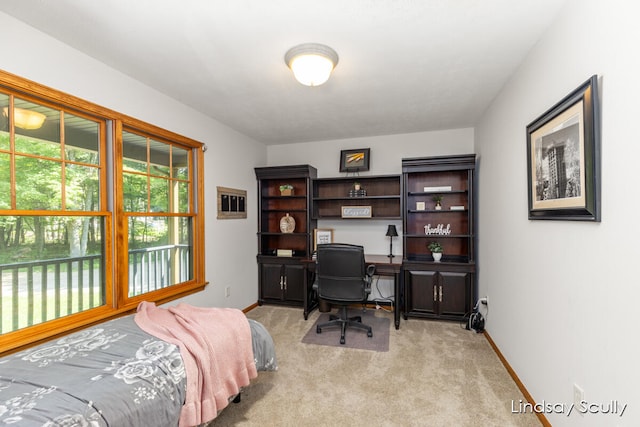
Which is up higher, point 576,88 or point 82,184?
point 576,88

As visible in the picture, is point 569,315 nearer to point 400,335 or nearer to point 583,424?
point 583,424

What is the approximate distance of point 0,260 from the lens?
1.79m

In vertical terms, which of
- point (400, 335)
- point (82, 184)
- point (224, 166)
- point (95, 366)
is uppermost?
point (224, 166)

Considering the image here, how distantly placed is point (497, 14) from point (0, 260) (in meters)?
3.30

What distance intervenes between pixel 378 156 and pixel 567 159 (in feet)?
9.24

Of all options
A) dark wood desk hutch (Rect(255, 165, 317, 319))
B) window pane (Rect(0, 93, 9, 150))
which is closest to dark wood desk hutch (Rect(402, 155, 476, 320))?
dark wood desk hutch (Rect(255, 165, 317, 319))

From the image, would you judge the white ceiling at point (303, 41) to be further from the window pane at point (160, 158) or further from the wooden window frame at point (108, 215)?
the window pane at point (160, 158)

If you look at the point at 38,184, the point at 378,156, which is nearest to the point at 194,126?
the point at 38,184

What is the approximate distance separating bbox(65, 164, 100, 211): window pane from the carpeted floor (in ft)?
7.57

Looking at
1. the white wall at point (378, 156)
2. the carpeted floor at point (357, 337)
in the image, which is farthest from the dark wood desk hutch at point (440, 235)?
the carpeted floor at point (357, 337)

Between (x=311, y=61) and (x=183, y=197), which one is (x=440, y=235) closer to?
(x=311, y=61)

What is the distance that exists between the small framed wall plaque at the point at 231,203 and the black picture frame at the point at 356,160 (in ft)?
4.92

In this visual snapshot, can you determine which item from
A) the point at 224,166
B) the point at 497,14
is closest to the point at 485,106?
the point at 497,14

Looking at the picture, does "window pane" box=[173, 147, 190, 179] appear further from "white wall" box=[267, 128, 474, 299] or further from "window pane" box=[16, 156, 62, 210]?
"white wall" box=[267, 128, 474, 299]
